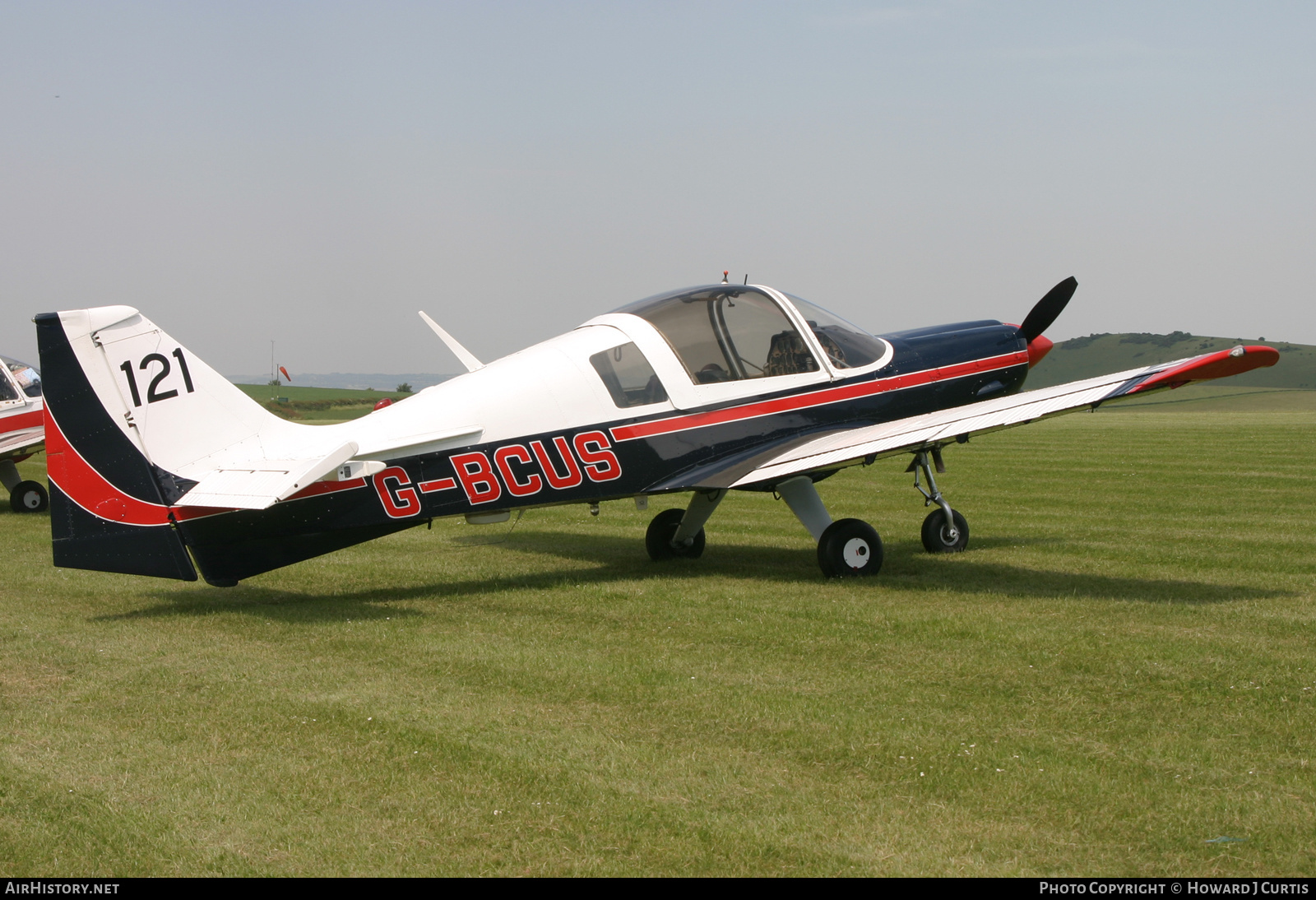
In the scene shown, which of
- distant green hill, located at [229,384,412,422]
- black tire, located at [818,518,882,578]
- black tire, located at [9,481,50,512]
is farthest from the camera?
Answer: distant green hill, located at [229,384,412,422]

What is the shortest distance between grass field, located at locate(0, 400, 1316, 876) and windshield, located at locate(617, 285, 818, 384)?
5.67 ft

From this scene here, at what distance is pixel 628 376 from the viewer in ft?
28.9

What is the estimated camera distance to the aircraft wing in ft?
24.5

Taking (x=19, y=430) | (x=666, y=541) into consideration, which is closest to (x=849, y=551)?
(x=666, y=541)

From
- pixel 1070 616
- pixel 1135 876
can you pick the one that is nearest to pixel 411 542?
pixel 1070 616

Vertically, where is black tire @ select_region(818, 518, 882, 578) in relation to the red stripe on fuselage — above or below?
below

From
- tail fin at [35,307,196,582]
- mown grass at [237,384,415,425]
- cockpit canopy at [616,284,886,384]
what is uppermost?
cockpit canopy at [616,284,886,384]

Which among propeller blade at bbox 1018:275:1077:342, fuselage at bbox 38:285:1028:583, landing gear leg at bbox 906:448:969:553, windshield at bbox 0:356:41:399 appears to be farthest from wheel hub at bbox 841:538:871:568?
windshield at bbox 0:356:41:399

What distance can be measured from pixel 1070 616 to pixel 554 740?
3875mm

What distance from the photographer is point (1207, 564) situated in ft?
30.4

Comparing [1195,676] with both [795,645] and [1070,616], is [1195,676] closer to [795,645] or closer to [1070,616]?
[1070,616]

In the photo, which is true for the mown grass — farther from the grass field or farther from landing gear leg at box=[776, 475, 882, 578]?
the grass field

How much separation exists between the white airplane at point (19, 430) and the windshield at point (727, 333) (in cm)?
1046

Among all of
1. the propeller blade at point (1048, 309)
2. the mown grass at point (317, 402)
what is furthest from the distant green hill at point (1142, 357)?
the propeller blade at point (1048, 309)
